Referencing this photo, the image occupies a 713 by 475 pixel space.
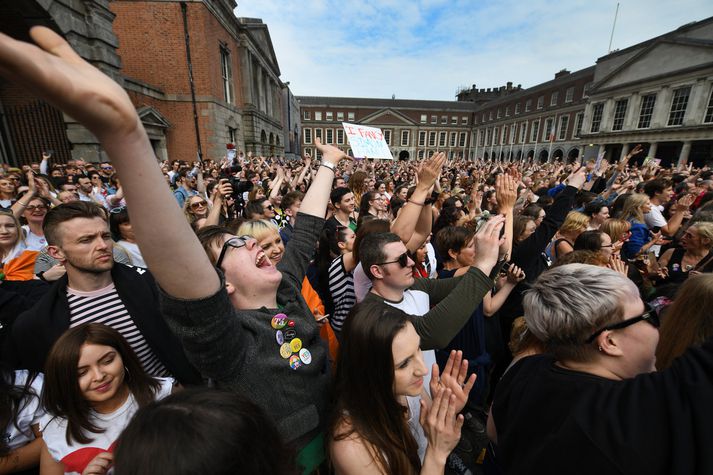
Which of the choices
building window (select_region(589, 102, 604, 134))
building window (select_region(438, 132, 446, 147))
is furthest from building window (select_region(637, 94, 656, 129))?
building window (select_region(438, 132, 446, 147))

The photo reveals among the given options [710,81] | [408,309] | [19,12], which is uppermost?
[710,81]

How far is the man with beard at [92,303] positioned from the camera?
1.78m

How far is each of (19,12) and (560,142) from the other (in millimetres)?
46858

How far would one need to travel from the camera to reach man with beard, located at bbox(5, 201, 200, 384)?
5.84 ft

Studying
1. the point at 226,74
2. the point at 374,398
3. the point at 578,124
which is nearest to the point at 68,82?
the point at 374,398

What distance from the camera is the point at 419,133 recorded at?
6181cm

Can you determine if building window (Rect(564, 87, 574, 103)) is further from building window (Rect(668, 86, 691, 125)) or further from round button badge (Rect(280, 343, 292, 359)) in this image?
round button badge (Rect(280, 343, 292, 359))

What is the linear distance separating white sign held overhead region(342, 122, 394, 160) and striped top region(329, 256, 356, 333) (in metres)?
2.64

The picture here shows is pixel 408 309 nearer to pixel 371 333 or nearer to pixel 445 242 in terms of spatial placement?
pixel 371 333

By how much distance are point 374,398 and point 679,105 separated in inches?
1438

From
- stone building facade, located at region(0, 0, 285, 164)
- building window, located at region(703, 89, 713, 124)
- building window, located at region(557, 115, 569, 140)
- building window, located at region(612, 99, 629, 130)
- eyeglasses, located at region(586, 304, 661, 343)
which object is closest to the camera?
eyeglasses, located at region(586, 304, 661, 343)

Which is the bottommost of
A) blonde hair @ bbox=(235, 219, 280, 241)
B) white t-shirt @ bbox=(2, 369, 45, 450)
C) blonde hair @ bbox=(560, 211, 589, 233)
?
white t-shirt @ bbox=(2, 369, 45, 450)

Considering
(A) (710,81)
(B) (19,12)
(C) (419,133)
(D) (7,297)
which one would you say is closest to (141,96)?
(B) (19,12)

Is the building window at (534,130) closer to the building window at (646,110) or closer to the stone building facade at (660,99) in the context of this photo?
the stone building facade at (660,99)
